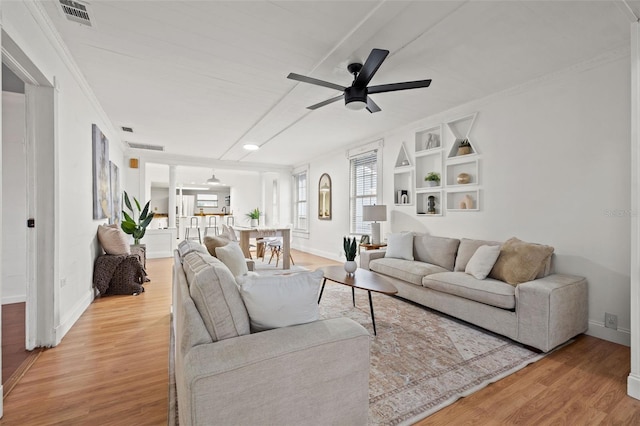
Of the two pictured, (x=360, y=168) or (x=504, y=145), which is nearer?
(x=504, y=145)

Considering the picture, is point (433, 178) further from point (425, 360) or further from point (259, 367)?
point (259, 367)

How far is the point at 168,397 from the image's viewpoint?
6.21ft

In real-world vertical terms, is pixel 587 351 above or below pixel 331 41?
below

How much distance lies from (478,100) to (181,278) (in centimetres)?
407

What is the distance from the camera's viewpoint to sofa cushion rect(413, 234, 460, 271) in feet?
12.9

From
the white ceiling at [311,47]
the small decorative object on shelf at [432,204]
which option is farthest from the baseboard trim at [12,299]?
the small decorative object on shelf at [432,204]

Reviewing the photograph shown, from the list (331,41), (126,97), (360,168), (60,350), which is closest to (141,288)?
(60,350)

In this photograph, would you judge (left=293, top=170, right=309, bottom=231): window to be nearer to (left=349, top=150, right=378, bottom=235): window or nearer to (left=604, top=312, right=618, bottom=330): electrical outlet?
(left=349, top=150, right=378, bottom=235): window

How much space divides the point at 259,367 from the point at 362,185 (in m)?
5.27

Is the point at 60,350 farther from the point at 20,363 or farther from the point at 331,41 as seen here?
the point at 331,41

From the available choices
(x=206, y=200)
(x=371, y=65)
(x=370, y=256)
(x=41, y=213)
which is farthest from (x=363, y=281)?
(x=206, y=200)

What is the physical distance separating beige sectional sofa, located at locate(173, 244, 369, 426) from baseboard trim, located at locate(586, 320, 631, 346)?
282 cm

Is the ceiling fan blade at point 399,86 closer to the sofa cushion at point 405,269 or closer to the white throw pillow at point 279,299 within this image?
the white throw pillow at point 279,299

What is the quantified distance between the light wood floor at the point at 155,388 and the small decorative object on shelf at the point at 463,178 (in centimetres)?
216
